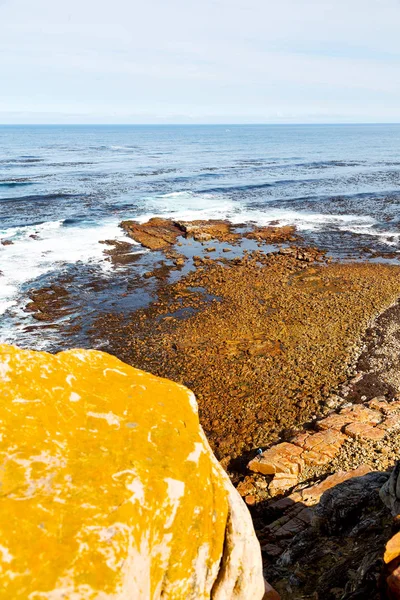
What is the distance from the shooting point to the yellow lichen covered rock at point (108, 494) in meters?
5.40

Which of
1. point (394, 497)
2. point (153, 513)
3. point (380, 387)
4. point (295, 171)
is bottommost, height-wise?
point (380, 387)

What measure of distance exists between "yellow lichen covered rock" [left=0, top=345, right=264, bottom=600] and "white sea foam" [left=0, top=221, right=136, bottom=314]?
27.9 meters

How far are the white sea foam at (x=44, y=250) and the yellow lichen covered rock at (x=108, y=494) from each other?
27.9m

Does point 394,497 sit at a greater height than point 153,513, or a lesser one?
lesser

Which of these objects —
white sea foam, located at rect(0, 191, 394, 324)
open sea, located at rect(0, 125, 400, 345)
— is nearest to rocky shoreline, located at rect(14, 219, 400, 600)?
white sea foam, located at rect(0, 191, 394, 324)

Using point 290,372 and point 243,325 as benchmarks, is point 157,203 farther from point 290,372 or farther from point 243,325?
point 290,372

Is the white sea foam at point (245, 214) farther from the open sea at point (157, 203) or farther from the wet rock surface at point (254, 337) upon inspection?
the wet rock surface at point (254, 337)

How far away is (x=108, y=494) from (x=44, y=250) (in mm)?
44917

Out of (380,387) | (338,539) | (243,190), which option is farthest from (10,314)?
(243,190)

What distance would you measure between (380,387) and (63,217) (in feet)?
166

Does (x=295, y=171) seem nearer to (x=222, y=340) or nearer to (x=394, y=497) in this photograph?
(x=222, y=340)

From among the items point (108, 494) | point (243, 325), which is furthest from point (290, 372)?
point (108, 494)

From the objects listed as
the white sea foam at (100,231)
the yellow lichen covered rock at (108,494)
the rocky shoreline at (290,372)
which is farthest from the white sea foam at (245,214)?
the yellow lichen covered rock at (108,494)

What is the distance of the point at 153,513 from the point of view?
6.23 meters
